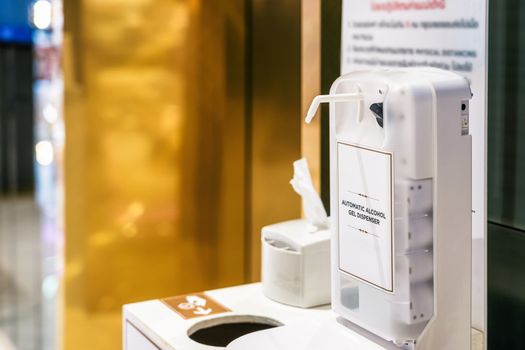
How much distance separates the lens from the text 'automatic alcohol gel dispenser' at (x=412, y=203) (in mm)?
1411

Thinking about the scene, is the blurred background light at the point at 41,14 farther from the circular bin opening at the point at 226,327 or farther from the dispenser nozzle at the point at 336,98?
the dispenser nozzle at the point at 336,98

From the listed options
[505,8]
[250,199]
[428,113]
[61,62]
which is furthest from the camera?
[250,199]

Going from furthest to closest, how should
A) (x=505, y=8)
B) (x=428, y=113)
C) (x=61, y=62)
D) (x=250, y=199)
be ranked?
(x=250, y=199) → (x=61, y=62) → (x=505, y=8) → (x=428, y=113)

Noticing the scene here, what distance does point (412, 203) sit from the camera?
4.65 ft

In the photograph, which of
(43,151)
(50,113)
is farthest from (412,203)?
(43,151)

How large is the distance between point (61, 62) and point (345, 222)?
1.49m

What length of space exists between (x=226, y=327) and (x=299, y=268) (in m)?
0.23

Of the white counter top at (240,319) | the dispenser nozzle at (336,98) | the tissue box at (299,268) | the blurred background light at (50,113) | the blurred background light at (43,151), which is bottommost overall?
the white counter top at (240,319)

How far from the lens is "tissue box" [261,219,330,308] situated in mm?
1905

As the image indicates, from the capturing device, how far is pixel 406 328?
1453 millimetres

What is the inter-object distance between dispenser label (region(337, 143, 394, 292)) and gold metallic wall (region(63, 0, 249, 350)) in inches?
52.0

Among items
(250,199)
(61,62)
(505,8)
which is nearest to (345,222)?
(505,8)

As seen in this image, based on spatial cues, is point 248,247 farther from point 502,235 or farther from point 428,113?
point 428,113

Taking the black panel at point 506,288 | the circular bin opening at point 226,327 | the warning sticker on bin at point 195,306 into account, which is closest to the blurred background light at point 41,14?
the warning sticker on bin at point 195,306
